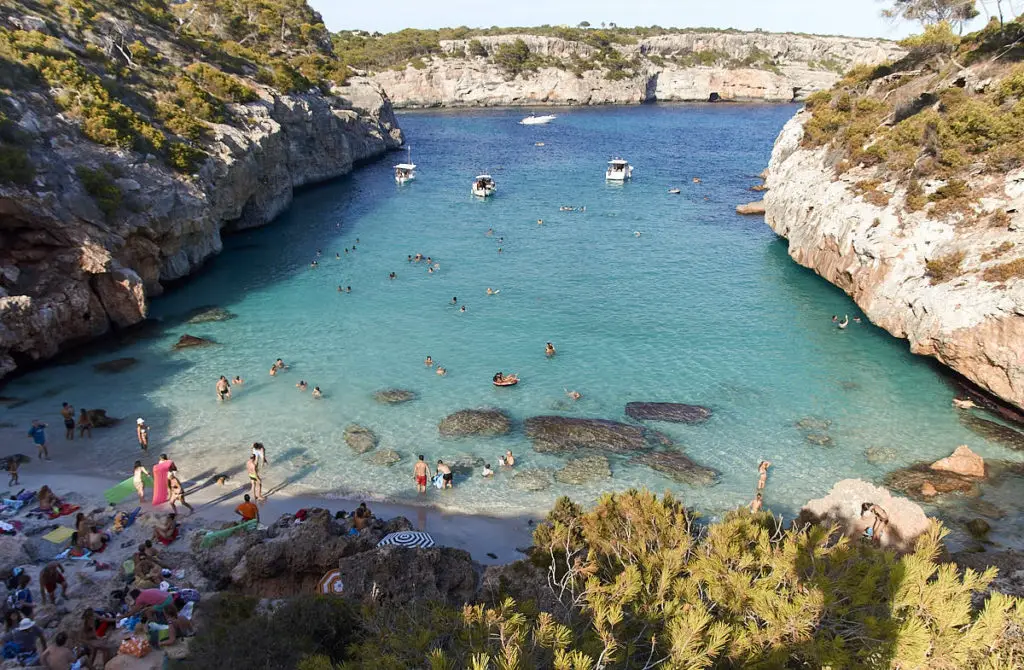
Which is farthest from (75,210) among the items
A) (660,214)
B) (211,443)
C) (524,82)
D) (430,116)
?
(524,82)

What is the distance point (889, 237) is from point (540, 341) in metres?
16.6

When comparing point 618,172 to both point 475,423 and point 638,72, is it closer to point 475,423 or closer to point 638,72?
point 475,423

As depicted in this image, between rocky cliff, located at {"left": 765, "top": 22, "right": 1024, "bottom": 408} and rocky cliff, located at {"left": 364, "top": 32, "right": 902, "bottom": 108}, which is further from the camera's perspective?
rocky cliff, located at {"left": 364, "top": 32, "right": 902, "bottom": 108}

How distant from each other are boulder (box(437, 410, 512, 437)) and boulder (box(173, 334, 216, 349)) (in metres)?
12.8

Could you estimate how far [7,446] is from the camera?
2059 cm

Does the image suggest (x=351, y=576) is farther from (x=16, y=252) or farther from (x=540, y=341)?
(x=16, y=252)

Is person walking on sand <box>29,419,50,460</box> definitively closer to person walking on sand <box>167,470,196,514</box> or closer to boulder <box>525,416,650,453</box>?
person walking on sand <box>167,470,196,514</box>

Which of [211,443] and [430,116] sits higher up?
[430,116]

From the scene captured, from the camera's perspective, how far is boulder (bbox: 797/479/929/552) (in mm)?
14742

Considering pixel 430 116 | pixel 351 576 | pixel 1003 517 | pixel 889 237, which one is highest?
pixel 430 116

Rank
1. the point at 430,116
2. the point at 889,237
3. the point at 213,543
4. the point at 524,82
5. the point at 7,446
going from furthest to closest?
the point at 524,82, the point at 430,116, the point at 889,237, the point at 7,446, the point at 213,543

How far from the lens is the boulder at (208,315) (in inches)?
1210

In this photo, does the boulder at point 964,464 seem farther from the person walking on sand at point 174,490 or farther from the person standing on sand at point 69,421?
the person standing on sand at point 69,421

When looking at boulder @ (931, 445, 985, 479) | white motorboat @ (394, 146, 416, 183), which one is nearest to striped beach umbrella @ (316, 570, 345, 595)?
boulder @ (931, 445, 985, 479)
